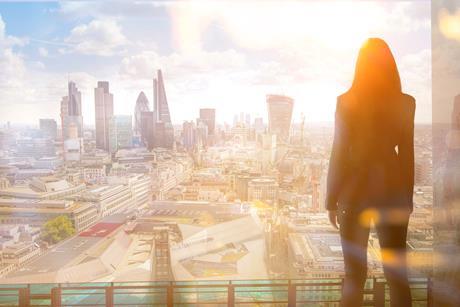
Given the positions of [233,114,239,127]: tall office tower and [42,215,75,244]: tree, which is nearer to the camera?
[42,215,75,244]: tree

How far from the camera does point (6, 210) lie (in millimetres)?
2908

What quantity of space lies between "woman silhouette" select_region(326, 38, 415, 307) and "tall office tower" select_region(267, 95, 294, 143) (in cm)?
153

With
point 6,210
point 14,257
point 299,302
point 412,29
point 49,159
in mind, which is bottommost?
point 299,302

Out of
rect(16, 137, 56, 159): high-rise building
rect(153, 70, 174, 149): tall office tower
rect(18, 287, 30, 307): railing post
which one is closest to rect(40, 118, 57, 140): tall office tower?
rect(16, 137, 56, 159): high-rise building

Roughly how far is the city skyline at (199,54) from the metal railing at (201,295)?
1094 mm

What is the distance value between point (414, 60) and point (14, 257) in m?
2.82

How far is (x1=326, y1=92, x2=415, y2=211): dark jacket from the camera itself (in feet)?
4.88

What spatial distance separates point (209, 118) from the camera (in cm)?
309

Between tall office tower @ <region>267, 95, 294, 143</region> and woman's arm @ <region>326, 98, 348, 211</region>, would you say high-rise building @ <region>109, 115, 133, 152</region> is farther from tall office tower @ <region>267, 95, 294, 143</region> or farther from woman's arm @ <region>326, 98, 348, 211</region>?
woman's arm @ <region>326, 98, 348, 211</region>

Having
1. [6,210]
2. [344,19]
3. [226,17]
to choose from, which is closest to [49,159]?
[6,210]

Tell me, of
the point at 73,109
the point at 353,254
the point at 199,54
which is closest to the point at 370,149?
the point at 353,254

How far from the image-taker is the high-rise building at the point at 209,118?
3.07 metres

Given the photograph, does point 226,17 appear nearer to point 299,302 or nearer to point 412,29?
point 412,29

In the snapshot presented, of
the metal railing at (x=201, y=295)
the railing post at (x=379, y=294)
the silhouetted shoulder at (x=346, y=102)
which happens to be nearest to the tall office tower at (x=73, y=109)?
the metal railing at (x=201, y=295)
